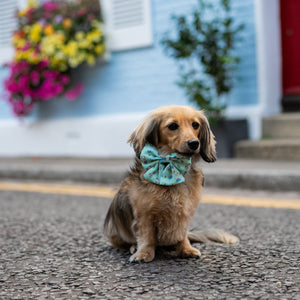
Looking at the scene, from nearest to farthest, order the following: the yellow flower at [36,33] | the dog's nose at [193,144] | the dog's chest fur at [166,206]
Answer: the dog's nose at [193,144], the dog's chest fur at [166,206], the yellow flower at [36,33]

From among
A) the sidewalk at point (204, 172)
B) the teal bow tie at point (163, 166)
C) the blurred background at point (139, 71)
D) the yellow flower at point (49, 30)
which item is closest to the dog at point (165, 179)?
the teal bow tie at point (163, 166)

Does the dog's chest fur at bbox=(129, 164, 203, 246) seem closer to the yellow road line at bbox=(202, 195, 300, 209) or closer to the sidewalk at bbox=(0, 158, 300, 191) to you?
the sidewalk at bbox=(0, 158, 300, 191)

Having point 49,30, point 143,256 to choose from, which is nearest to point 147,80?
point 49,30

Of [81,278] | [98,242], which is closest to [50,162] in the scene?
[98,242]

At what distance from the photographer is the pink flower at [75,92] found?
8.03 metres

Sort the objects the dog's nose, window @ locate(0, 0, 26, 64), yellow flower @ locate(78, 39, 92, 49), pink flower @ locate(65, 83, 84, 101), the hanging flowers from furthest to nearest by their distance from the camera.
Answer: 1. window @ locate(0, 0, 26, 64)
2. pink flower @ locate(65, 83, 84, 101)
3. the hanging flowers
4. yellow flower @ locate(78, 39, 92, 49)
5. the dog's nose

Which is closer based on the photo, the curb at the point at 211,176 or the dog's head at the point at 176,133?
the dog's head at the point at 176,133

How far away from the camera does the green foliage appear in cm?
645

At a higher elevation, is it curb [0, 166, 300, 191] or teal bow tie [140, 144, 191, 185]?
teal bow tie [140, 144, 191, 185]

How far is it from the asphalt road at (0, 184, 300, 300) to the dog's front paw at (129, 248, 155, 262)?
0.04 metres

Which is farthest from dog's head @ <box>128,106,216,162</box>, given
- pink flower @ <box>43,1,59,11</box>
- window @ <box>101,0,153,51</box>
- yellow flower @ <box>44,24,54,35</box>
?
pink flower @ <box>43,1,59,11</box>

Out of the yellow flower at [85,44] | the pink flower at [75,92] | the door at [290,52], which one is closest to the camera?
the door at [290,52]

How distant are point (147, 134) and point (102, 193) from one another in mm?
2851

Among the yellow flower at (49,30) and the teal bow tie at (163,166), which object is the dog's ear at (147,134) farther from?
→ the yellow flower at (49,30)
